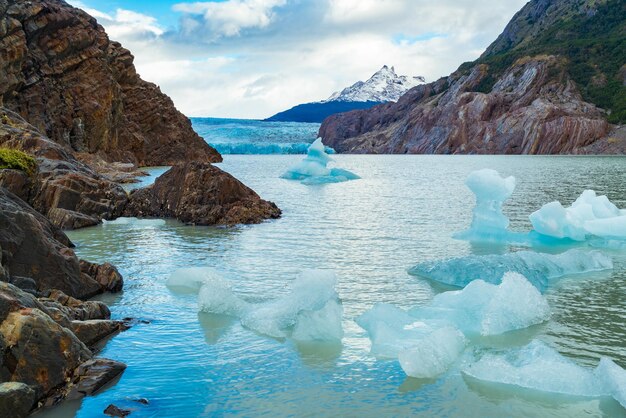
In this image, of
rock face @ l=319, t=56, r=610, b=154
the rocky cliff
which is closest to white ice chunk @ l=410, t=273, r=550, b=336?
the rocky cliff

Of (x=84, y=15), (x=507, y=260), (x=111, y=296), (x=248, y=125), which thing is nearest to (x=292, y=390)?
(x=111, y=296)

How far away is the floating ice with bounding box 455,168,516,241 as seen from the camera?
15.4 meters

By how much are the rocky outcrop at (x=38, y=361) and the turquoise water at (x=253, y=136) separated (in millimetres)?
130969

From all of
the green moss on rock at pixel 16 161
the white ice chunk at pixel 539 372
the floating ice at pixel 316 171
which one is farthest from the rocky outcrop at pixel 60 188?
the floating ice at pixel 316 171

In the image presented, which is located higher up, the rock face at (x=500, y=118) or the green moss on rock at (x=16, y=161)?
the rock face at (x=500, y=118)

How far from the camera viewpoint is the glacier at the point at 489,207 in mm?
15422

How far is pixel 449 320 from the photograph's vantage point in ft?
26.5

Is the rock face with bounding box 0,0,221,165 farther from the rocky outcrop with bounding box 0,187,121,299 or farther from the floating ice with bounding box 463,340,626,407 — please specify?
the floating ice with bounding box 463,340,626,407

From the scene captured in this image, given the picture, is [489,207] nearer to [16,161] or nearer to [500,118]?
[16,161]

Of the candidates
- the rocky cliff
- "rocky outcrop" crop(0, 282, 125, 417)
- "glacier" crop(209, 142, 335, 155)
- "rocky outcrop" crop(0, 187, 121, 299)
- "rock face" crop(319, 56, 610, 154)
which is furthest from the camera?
"glacier" crop(209, 142, 335, 155)

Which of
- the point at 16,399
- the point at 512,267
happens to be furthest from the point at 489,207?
the point at 16,399

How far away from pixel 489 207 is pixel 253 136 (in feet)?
462

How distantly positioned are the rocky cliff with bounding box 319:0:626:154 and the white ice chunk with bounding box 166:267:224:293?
9701 cm

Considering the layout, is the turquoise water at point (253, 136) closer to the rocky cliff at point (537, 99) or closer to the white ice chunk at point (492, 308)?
the rocky cliff at point (537, 99)
